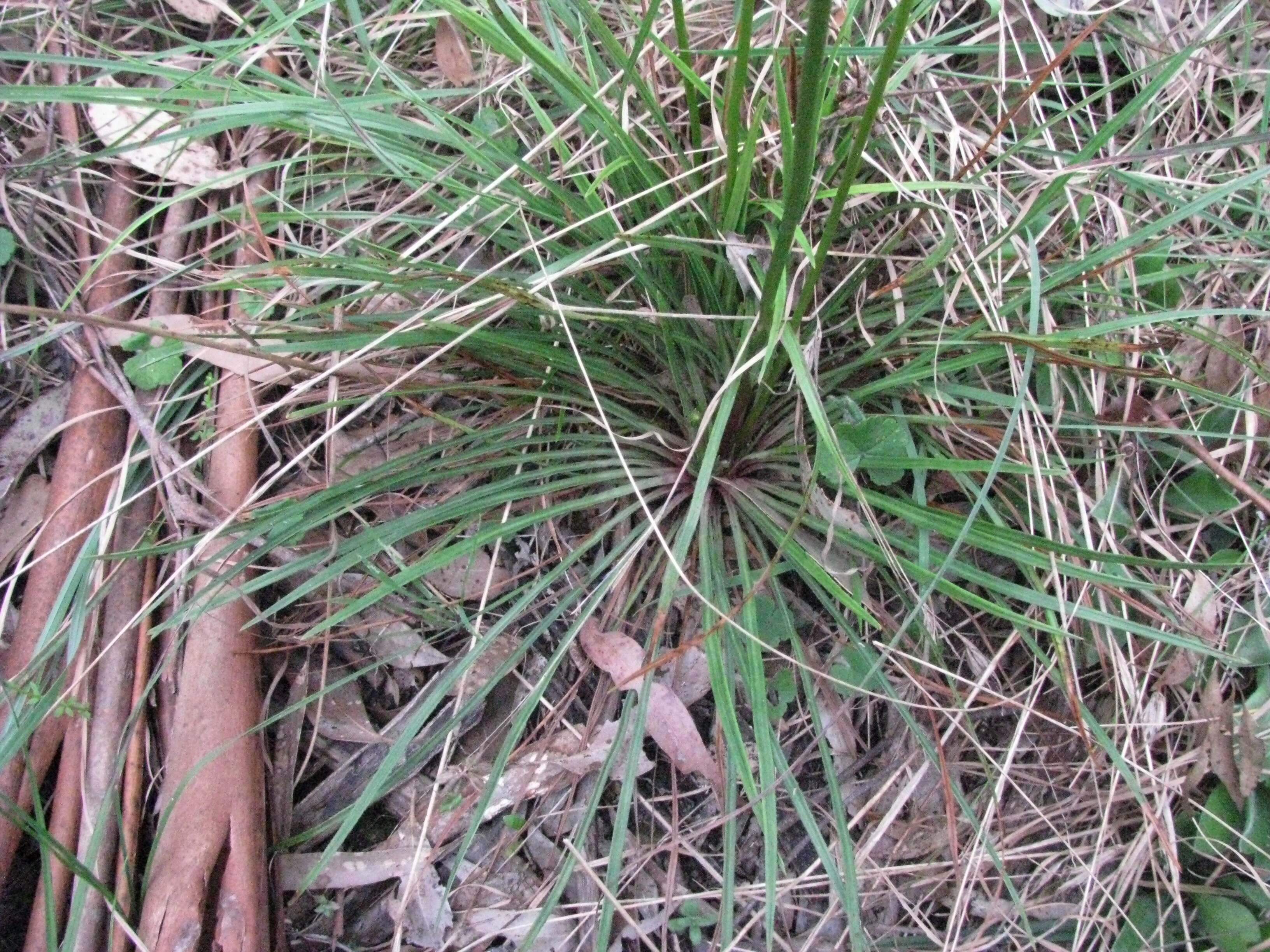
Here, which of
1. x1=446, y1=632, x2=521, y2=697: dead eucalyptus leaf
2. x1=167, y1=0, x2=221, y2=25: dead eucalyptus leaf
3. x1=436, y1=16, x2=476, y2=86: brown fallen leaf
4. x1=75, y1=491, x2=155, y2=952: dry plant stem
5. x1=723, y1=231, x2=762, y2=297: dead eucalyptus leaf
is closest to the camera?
x1=723, y1=231, x2=762, y2=297: dead eucalyptus leaf

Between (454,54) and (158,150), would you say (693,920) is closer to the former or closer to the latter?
(454,54)

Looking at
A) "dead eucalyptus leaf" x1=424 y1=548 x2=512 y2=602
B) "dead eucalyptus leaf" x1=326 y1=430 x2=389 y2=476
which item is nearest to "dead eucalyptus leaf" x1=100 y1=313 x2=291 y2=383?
"dead eucalyptus leaf" x1=326 y1=430 x2=389 y2=476

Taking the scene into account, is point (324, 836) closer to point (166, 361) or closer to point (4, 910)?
point (4, 910)

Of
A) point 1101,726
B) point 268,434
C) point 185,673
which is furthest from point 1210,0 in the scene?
point 185,673

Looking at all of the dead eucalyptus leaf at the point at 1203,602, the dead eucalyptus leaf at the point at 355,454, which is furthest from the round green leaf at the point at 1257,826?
the dead eucalyptus leaf at the point at 355,454

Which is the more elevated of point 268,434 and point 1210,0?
point 1210,0

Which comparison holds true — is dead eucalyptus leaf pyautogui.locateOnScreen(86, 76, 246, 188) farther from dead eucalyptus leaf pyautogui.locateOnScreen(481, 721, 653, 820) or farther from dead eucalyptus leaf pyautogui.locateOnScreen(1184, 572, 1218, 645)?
dead eucalyptus leaf pyautogui.locateOnScreen(1184, 572, 1218, 645)
